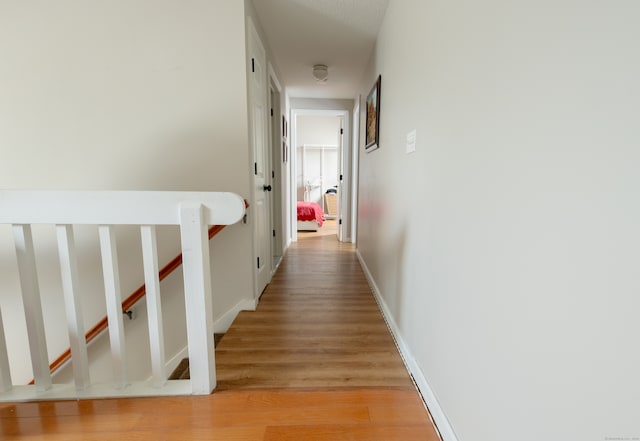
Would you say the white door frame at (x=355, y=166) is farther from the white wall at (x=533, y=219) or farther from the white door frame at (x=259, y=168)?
the white wall at (x=533, y=219)

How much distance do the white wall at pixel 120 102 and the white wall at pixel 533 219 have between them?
4.49ft

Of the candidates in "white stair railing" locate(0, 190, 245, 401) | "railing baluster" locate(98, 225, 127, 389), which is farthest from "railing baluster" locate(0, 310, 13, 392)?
"railing baluster" locate(98, 225, 127, 389)

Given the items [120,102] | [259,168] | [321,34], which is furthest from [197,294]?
[321,34]

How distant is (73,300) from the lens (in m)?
1.11

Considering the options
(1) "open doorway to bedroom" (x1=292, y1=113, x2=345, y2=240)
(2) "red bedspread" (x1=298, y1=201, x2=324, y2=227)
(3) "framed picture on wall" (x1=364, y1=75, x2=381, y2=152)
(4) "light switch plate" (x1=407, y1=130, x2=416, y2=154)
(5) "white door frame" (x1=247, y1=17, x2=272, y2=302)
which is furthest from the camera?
(1) "open doorway to bedroom" (x1=292, y1=113, x2=345, y2=240)

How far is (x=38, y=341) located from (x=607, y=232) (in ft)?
6.02

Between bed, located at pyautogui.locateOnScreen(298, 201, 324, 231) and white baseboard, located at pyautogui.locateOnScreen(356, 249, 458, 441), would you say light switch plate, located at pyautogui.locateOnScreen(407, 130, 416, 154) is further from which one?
bed, located at pyautogui.locateOnScreen(298, 201, 324, 231)

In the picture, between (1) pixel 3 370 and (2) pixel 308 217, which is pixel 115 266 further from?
(2) pixel 308 217

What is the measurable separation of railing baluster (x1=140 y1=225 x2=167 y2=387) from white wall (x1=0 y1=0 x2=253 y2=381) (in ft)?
3.07

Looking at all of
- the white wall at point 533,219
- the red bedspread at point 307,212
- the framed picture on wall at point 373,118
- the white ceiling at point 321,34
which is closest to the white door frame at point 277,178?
the white ceiling at point 321,34

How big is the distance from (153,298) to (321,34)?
2526mm

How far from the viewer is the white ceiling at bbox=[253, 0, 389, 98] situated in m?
2.10

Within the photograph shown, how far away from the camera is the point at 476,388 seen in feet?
2.77

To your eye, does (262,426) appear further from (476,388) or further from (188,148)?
(188,148)
